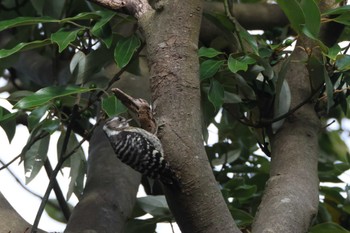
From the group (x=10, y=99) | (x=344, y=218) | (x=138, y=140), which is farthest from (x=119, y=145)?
(x=344, y=218)

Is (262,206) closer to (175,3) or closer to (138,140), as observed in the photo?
(138,140)

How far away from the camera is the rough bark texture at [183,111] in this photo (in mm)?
1651

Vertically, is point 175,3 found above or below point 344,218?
above

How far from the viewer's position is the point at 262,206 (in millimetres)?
1948

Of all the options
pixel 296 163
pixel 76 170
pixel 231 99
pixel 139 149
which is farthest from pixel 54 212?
pixel 296 163

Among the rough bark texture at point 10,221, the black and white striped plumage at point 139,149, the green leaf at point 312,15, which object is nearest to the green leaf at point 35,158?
the black and white striped plumage at point 139,149

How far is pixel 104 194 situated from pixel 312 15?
0.69 metres

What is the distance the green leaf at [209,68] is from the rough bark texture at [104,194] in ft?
1.20

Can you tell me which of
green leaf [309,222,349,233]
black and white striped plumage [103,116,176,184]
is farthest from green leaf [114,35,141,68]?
green leaf [309,222,349,233]

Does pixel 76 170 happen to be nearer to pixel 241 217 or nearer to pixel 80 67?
pixel 80 67

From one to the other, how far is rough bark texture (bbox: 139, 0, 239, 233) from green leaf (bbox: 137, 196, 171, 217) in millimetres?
706

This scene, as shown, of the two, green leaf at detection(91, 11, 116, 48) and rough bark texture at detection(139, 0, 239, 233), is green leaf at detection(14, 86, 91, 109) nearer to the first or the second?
green leaf at detection(91, 11, 116, 48)

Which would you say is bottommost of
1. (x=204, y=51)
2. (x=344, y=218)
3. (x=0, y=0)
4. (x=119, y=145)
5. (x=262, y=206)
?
(x=344, y=218)

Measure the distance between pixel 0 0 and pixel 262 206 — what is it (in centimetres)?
149
